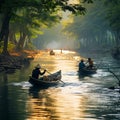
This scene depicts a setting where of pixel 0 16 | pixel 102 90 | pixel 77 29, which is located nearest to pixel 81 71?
pixel 102 90

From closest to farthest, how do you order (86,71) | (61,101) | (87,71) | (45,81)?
1. (61,101)
2. (45,81)
3. (86,71)
4. (87,71)

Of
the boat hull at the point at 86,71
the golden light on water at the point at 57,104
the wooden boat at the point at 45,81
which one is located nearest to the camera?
the golden light on water at the point at 57,104

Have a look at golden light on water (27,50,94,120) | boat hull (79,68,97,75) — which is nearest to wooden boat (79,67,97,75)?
boat hull (79,68,97,75)

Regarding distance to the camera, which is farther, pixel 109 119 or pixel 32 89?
pixel 32 89

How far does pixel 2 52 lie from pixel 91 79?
27.9 m

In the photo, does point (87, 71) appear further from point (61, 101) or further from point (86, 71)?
point (61, 101)

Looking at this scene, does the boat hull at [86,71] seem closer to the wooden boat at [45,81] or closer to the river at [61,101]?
the river at [61,101]

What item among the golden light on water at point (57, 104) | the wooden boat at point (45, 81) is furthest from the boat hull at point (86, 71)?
the golden light on water at point (57, 104)

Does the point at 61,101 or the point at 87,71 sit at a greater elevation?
the point at 87,71

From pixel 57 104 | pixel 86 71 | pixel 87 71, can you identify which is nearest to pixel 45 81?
pixel 57 104

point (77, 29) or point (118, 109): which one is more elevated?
point (77, 29)

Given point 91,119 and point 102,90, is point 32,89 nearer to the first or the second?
point 102,90

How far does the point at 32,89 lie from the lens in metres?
41.6

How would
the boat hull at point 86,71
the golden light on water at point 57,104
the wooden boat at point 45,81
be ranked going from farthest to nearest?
the boat hull at point 86,71, the wooden boat at point 45,81, the golden light on water at point 57,104
